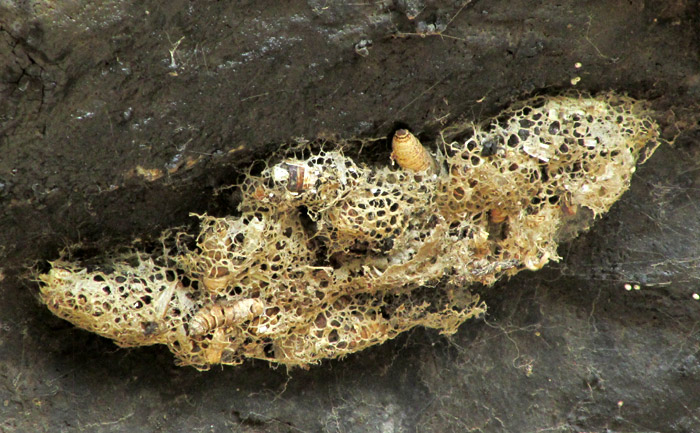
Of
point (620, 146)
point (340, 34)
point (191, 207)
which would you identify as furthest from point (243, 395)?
point (620, 146)

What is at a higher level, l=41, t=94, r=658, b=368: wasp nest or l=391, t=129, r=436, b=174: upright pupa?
l=391, t=129, r=436, b=174: upright pupa

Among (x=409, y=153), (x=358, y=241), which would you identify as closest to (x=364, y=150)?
(x=409, y=153)

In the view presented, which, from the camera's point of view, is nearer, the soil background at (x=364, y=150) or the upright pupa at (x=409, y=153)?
the soil background at (x=364, y=150)

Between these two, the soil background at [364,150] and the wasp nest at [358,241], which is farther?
the wasp nest at [358,241]

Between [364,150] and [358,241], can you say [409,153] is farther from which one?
[358,241]

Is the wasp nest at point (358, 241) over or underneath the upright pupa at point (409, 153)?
underneath
